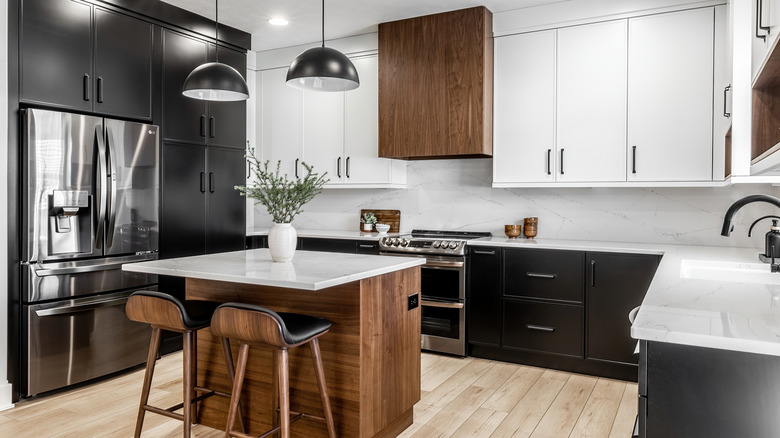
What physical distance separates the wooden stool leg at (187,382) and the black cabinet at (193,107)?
2.08 meters

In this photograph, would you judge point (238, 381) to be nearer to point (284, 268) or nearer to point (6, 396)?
point (284, 268)

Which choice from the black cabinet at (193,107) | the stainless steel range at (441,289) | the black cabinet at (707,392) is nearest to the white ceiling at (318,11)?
the black cabinet at (193,107)

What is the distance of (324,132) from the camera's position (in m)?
4.90

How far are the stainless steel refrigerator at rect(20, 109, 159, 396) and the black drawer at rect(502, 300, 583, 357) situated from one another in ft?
8.30

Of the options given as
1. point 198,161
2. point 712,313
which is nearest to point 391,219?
point 198,161

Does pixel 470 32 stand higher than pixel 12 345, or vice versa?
pixel 470 32

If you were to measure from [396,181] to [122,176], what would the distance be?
7.00 feet

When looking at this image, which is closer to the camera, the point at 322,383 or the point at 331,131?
the point at 322,383

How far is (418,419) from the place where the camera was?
2895mm

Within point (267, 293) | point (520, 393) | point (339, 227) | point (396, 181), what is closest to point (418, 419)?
point (520, 393)

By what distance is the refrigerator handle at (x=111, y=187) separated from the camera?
3.45m

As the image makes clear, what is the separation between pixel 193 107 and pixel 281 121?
107 centimetres

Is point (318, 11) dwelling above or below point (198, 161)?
above

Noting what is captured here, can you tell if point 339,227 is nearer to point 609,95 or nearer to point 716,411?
point 609,95
